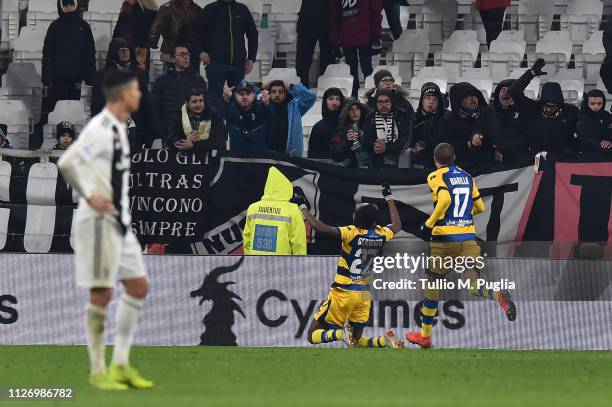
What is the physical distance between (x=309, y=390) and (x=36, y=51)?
13.2m

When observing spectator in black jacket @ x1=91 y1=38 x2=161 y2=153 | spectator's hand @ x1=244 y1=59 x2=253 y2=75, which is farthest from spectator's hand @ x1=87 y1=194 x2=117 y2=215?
spectator's hand @ x1=244 y1=59 x2=253 y2=75

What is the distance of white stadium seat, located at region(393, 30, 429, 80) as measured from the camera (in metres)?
22.0

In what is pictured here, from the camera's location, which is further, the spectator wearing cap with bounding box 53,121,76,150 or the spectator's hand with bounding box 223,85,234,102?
the spectator's hand with bounding box 223,85,234,102

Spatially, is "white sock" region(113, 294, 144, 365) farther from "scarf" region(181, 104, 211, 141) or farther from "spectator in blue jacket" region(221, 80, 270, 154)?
"spectator in blue jacket" region(221, 80, 270, 154)

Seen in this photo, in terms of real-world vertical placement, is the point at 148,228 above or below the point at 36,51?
below

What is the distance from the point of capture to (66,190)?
16.5m

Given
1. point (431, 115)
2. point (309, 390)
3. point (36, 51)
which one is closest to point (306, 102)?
point (431, 115)

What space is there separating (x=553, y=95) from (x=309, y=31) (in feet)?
14.5

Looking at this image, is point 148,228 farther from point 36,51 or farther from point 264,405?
point 264,405

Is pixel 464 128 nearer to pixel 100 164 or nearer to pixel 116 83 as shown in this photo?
pixel 116 83

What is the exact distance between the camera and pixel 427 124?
17.5 meters

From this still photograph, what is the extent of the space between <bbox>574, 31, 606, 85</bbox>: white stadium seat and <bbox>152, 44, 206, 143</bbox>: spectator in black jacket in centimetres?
614

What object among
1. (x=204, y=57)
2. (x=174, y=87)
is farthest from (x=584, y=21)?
(x=174, y=87)

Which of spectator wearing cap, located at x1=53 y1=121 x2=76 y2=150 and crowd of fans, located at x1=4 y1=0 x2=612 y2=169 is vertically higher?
crowd of fans, located at x1=4 y1=0 x2=612 y2=169
